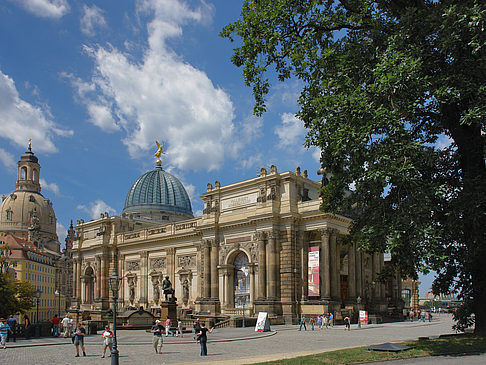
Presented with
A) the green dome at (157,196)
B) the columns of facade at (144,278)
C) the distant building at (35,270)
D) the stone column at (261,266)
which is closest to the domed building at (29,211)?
the distant building at (35,270)

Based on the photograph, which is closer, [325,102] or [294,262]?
[325,102]

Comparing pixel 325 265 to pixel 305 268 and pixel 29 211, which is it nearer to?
pixel 305 268

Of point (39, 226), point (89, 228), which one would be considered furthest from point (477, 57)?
point (39, 226)

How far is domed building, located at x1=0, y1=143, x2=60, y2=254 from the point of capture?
437ft

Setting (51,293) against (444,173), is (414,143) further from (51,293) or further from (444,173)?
(51,293)

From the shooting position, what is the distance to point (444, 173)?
20922 millimetres

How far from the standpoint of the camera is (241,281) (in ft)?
168

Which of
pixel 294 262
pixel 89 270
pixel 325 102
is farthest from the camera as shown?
pixel 89 270

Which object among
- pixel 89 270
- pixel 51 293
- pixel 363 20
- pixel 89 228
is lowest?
pixel 51 293

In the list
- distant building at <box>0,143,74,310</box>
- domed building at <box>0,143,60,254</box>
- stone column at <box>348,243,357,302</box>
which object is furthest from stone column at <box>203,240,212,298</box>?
domed building at <box>0,143,60,254</box>

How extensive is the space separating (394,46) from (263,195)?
31969 millimetres

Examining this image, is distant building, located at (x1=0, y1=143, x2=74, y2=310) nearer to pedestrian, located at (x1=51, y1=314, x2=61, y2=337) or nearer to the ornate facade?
the ornate facade

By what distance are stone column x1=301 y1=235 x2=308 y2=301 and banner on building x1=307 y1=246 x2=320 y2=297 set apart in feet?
1.89

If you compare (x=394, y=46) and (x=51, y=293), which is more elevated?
(x=394, y=46)
